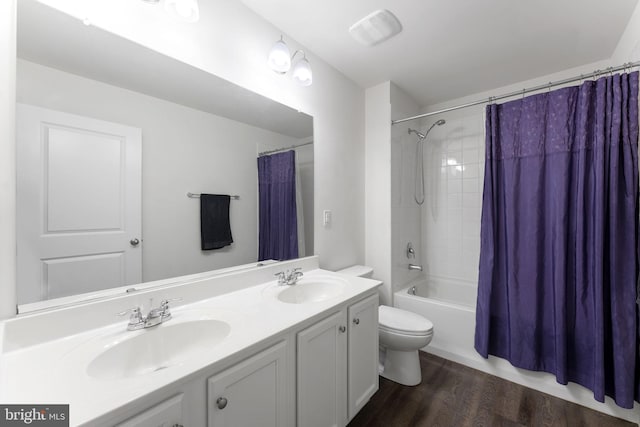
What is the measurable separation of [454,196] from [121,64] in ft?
9.26

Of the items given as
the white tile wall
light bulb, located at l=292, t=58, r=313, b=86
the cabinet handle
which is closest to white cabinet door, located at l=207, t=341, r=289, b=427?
the cabinet handle

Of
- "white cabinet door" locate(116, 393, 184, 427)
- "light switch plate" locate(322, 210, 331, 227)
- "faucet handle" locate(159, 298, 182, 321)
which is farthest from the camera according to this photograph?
"light switch plate" locate(322, 210, 331, 227)

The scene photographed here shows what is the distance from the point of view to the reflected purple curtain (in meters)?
1.58

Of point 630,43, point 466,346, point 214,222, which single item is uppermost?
point 630,43

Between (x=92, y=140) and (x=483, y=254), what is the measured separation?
2376 mm

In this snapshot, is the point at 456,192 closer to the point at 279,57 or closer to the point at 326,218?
the point at 326,218

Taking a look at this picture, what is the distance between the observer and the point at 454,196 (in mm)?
2717

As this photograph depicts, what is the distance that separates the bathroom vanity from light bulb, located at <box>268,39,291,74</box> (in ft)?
3.99

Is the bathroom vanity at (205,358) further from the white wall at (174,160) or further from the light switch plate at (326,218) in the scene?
the light switch plate at (326,218)

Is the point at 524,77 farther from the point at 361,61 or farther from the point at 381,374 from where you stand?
the point at 381,374

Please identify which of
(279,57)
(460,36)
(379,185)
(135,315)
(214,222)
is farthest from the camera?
(379,185)

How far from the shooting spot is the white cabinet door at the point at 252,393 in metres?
0.75

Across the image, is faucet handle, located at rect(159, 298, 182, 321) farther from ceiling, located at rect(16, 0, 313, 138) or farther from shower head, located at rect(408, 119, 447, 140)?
shower head, located at rect(408, 119, 447, 140)

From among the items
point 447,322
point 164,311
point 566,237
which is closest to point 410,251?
point 447,322
